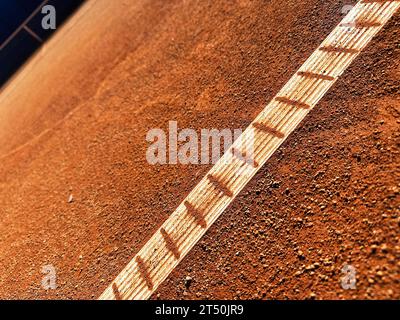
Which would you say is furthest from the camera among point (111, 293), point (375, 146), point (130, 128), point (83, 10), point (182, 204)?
point (83, 10)

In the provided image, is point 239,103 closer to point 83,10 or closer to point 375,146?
point 375,146

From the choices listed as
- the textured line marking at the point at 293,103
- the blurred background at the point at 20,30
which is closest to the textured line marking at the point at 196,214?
the textured line marking at the point at 293,103

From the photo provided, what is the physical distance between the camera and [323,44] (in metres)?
5.17

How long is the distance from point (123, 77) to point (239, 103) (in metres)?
3.17

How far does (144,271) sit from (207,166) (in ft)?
6.07

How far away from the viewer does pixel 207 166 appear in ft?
16.6

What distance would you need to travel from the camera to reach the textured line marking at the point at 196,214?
4.51m

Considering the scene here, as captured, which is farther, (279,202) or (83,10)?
(83,10)

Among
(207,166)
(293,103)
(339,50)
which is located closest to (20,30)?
(207,166)

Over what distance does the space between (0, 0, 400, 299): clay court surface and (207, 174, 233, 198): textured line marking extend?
19 cm

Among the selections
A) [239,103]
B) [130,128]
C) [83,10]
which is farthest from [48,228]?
[83,10]

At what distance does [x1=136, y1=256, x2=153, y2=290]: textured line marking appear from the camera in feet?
14.4

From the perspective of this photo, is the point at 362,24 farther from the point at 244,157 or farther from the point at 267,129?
the point at 244,157

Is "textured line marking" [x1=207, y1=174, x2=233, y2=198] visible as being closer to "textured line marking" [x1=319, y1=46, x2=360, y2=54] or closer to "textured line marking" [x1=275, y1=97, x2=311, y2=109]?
"textured line marking" [x1=275, y1=97, x2=311, y2=109]
